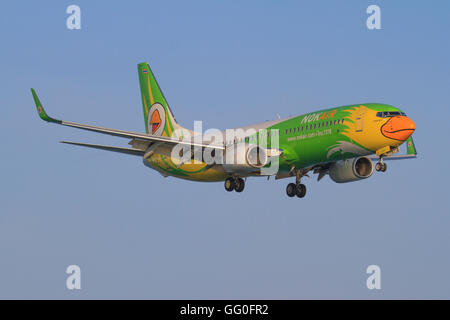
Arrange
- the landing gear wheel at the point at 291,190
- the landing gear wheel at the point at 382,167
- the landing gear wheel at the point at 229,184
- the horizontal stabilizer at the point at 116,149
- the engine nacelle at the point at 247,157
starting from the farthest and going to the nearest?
1. the landing gear wheel at the point at 291,190
2. the landing gear wheel at the point at 229,184
3. the horizontal stabilizer at the point at 116,149
4. the engine nacelle at the point at 247,157
5. the landing gear wheel at the point at 382,167

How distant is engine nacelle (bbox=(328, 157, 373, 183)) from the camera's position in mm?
61625

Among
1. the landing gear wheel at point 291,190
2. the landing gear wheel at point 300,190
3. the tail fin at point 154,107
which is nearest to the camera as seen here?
the landing gear wheel at point 300,190

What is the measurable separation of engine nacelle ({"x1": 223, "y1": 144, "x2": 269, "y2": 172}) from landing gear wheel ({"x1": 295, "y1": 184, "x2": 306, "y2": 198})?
574cm

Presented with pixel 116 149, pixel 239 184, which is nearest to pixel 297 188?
pixel 239 184

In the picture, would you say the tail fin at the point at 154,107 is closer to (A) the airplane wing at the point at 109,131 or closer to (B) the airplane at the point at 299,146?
(B) the airplane at the point at 299,146

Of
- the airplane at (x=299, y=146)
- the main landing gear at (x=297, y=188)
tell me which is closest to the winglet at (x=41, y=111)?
the airplane at (x=299, y=146)

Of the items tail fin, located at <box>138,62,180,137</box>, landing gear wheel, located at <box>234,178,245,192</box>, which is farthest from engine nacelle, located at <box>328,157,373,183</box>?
tail fin, located at <box>138,62,180,137</box>

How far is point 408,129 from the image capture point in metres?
54.8

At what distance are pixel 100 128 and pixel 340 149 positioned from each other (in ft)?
54.7

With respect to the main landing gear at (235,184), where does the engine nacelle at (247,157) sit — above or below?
above

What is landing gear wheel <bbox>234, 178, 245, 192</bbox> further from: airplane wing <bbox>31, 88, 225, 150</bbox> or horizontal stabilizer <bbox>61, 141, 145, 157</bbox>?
horizontal stabilizer <bbox>61, 141, 145, 157</bbox>

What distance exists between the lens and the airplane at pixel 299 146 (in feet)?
181

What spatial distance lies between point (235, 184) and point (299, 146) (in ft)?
24.0

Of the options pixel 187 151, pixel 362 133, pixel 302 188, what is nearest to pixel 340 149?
pixel 362 133
